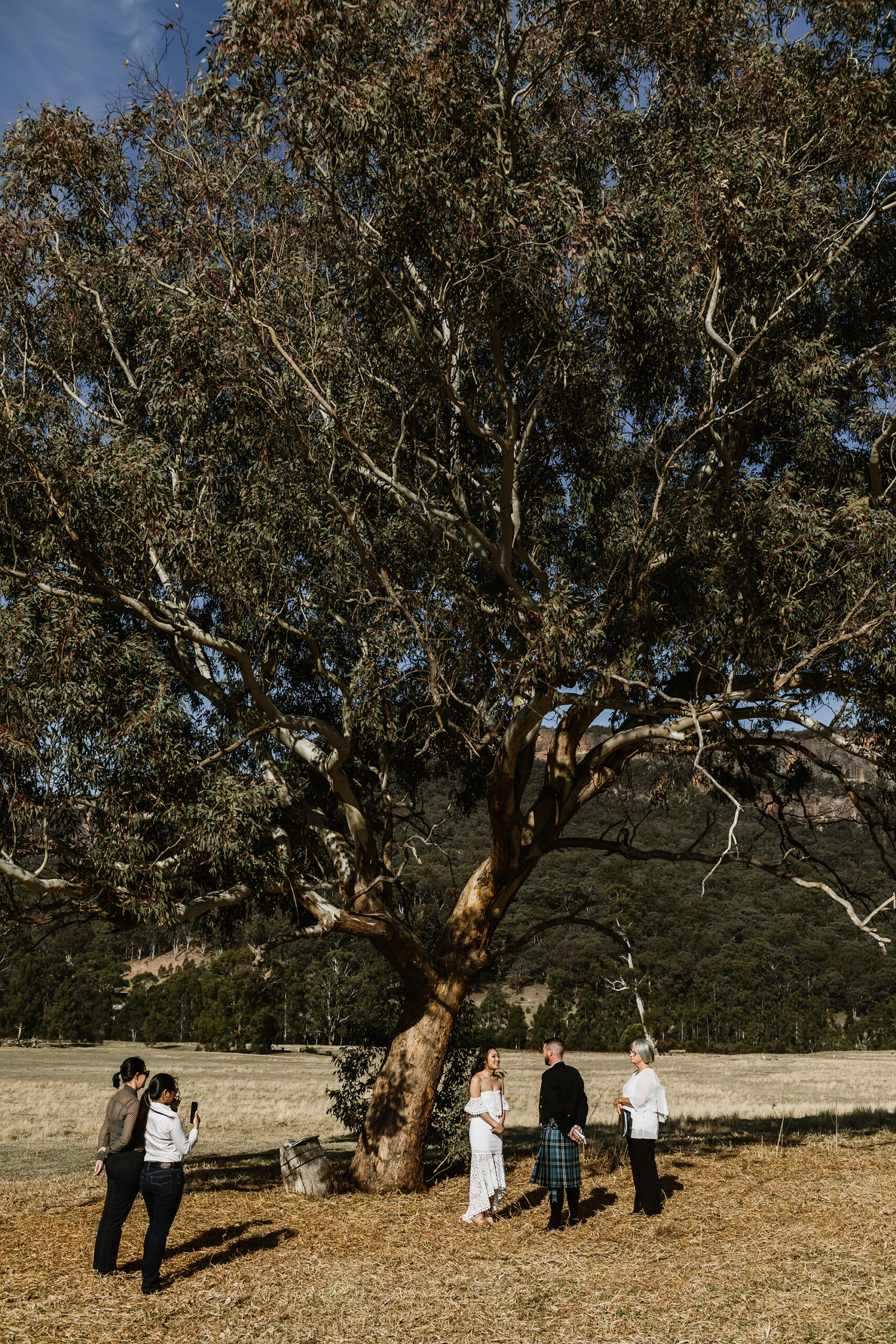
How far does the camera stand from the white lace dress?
761 cm

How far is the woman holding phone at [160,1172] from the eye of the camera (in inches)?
244

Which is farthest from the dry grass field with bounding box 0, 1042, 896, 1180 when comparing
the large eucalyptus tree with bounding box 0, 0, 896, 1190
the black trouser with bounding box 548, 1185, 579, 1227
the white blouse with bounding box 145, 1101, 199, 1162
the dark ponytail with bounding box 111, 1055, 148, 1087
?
the black trouser with bounding box 548, 1185, 579, 1227

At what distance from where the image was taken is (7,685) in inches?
330

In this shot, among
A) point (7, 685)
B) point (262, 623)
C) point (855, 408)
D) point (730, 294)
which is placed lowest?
point (7, 685)

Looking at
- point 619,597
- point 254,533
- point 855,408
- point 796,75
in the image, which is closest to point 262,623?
point 254,533

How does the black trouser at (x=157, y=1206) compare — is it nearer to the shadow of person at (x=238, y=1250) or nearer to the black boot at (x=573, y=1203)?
the shadow of person at (x=238, y=1250)

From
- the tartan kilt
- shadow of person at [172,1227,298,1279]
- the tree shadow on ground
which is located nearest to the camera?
shadow of person at [172,1227,298,1279]

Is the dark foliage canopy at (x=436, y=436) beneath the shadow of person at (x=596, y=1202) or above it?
above

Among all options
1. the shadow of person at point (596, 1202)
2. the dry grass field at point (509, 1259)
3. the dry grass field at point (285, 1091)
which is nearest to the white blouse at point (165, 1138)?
the dry grass field at point (509, 1259)

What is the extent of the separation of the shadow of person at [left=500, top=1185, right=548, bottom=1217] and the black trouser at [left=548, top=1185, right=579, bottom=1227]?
47 centimetres

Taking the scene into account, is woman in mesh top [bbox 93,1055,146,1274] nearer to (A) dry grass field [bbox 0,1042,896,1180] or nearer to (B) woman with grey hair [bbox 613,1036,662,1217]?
(B) woman with grey hair [bbox 613,1036,662,1217]

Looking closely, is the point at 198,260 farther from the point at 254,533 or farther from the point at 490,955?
the point at 490,955

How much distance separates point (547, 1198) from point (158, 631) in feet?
20.3

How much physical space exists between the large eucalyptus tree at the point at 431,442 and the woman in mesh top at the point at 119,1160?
7.00ft
